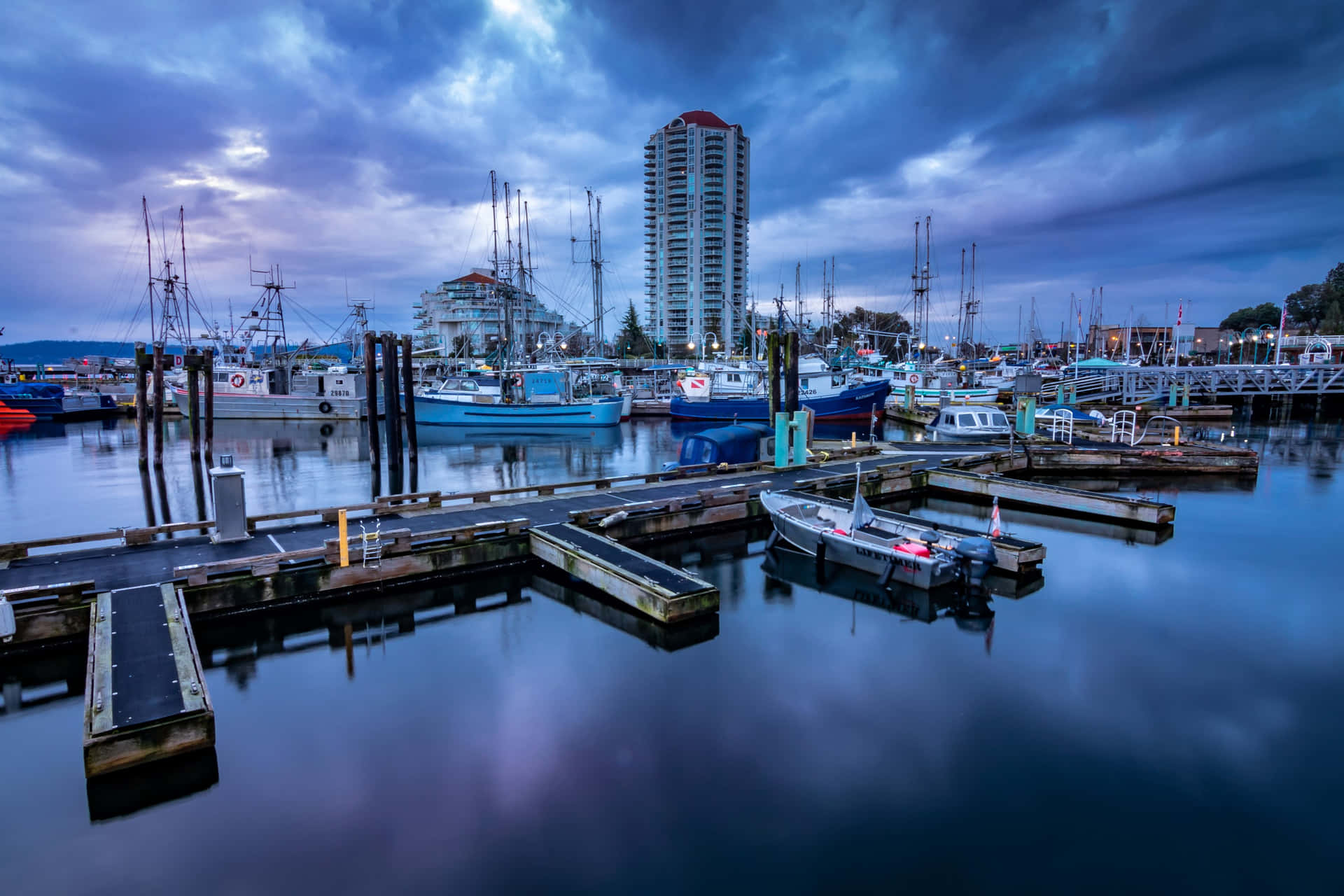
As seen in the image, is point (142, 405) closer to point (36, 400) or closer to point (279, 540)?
point (279, 540)

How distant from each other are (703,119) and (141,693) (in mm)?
107593

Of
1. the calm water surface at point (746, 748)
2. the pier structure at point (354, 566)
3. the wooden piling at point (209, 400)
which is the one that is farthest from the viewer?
the wooden piling at point (209, 400)

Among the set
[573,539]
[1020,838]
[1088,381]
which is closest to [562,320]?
[1088,381]

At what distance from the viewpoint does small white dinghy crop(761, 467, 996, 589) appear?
40.5 feet

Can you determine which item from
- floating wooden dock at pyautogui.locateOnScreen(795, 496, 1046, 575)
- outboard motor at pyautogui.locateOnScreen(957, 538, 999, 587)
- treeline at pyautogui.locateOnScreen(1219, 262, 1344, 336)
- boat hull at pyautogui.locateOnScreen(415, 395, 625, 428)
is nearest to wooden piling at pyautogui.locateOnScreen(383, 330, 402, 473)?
boat hull at pyautogui.locateOnScreen(415, 395, 625, 428)

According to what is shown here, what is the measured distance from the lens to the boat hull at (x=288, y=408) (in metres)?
49.9

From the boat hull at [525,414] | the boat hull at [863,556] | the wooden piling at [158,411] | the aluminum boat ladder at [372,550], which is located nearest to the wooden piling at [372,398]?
the wooden piling at [158,411]

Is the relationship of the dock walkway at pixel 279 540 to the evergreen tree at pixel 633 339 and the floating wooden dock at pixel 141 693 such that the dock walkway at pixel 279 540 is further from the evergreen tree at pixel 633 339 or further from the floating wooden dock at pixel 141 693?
the evergreen tree at pixel 633 339

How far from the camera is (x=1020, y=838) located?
657 cm

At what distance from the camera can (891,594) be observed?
42.8 feet

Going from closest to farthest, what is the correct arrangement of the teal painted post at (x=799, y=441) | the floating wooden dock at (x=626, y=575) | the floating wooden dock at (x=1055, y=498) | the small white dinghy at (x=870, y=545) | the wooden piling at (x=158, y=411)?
the floating wooden dock at (x=626, y=575)
the small white dinghy at (x=870, y=545)
the floating wooden dock at (x=1055, y=498)
the teal painted post at (x=799, y=441)
the wooden piling at (x=158, y=411)

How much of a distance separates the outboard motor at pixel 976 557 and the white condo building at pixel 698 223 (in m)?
87.6

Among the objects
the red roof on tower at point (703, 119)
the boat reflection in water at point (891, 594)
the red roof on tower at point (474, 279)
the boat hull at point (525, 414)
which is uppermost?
the red roof on tower at point (703, 119)

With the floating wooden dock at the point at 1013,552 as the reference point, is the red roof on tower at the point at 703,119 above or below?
above
